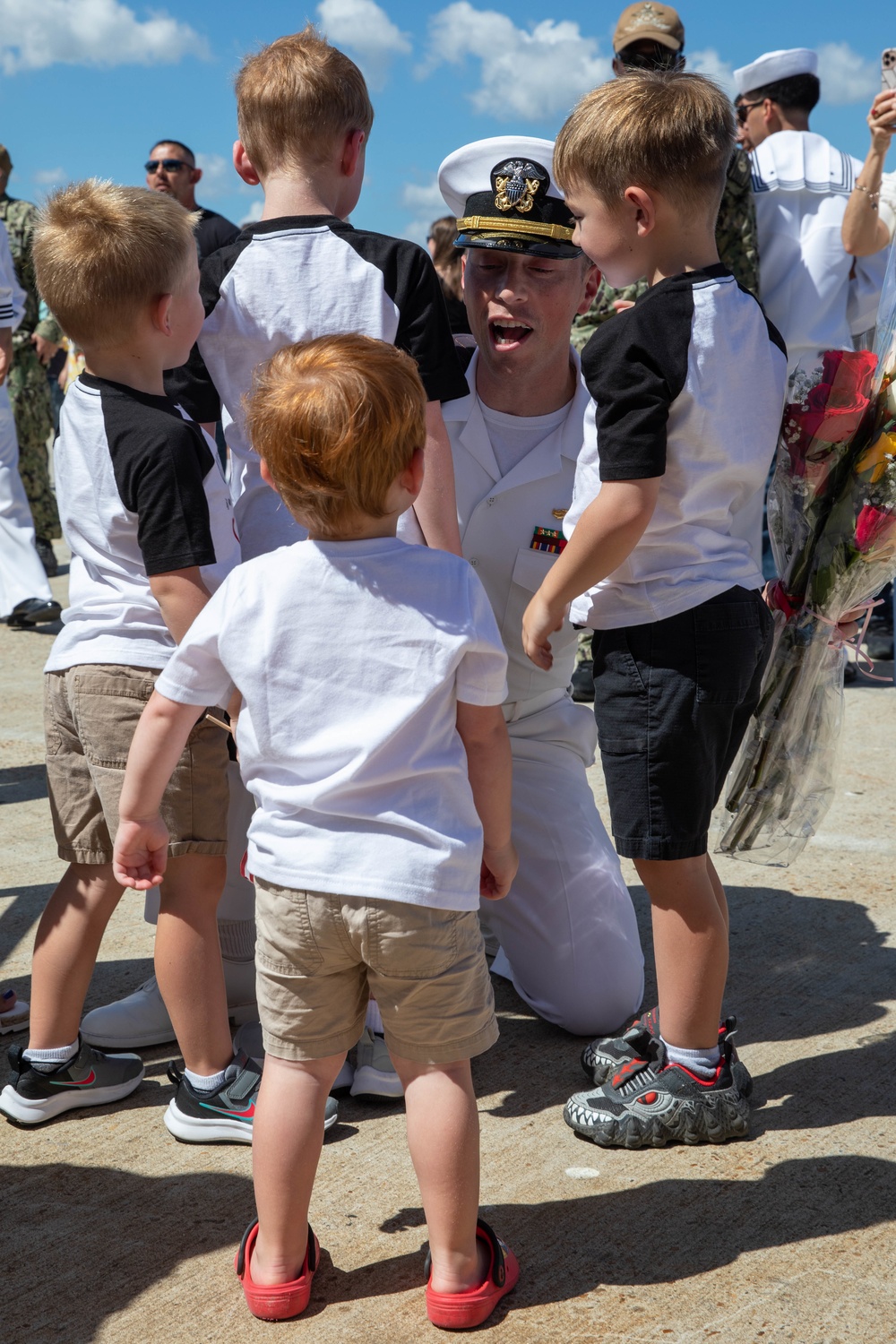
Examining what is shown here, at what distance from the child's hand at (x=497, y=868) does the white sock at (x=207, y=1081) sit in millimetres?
734

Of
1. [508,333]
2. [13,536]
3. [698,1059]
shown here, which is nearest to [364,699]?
[698,1059]

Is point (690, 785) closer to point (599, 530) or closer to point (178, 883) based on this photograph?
point (599, 530)

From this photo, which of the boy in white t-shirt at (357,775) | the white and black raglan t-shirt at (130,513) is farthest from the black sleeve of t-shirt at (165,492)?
the boy in white t-shirt at (357,775)

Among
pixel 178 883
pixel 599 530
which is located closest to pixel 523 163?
pixel 599 530

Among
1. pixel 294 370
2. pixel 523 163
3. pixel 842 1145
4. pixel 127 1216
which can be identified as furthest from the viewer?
pixel 523 163

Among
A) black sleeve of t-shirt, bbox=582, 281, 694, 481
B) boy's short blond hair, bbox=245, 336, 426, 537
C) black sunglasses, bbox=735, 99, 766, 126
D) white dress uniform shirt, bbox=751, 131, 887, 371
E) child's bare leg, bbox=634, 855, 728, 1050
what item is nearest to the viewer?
boy's short blond hair, bbox=245, 336, 426, 537

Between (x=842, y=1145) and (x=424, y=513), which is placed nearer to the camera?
(x=842, y=1145)

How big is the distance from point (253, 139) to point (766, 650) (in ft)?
4.73

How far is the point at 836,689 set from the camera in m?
2.68

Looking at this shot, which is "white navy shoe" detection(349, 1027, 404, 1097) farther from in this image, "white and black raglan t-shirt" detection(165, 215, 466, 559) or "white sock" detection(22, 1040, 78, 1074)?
"white and black raglan t-shirt" detection(165, 215, 466, 559)

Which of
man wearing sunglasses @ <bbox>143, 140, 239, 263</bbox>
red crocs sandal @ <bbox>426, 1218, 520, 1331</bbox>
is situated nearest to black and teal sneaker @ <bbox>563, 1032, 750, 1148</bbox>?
red crocs sandal @ <bbox>426, 1218, 520, 1331</bbox>

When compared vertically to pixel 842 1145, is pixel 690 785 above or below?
above

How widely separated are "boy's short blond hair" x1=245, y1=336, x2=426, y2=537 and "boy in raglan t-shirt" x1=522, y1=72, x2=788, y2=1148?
0.50 m

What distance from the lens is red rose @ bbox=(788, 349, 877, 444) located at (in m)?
2.46
